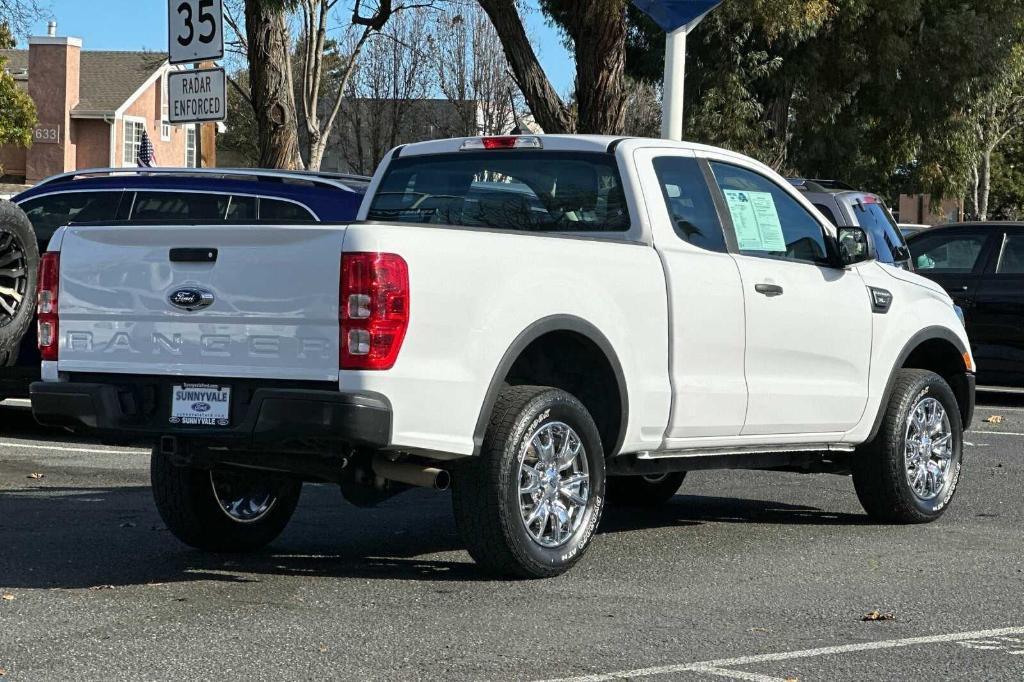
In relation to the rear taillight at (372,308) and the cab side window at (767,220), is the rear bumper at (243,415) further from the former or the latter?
the cab side window at (767,220)

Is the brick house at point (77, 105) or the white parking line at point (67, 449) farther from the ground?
the brick house at point (77, 105)

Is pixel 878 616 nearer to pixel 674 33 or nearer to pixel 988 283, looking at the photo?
pixel 674 33

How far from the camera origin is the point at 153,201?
11.6 meters

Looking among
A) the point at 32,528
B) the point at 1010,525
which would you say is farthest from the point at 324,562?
the point at 1010,525

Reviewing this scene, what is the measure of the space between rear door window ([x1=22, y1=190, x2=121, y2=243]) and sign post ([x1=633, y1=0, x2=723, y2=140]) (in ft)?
14.5

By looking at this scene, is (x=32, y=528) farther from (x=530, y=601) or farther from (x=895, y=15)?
(x=895, y=15)

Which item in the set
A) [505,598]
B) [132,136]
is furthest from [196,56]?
[132,136]

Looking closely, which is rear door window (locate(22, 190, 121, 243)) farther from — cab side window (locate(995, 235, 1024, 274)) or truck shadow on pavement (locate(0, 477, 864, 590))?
cab side window (locate(995, 235, 1024, 274))

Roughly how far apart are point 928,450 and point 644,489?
1.60m

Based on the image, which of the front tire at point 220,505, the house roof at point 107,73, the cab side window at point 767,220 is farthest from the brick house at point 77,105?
the front tire at point 220,505

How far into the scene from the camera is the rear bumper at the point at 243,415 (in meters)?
6.34

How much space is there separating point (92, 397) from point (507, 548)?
5.73ft

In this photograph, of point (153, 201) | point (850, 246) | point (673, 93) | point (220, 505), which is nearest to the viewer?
point (220, 505)

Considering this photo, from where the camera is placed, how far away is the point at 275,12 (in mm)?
17281
